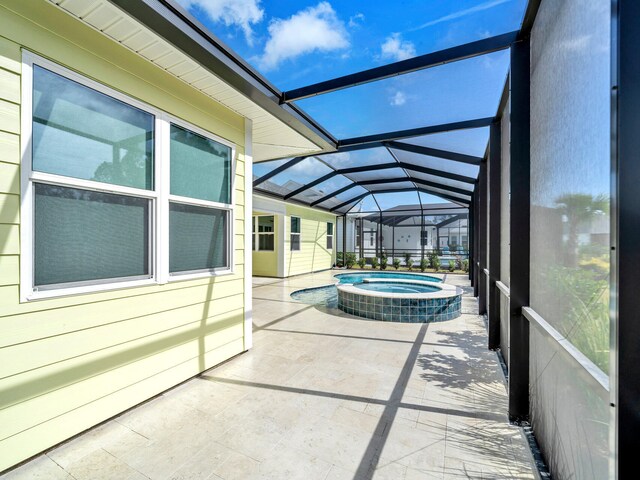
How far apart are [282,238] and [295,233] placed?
1.00m

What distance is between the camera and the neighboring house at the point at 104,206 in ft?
6.22

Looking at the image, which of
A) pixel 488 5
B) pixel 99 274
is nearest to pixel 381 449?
pixel 99 274

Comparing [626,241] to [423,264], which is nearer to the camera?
[626,241]

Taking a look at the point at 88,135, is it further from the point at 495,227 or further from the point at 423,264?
the point at 423,264

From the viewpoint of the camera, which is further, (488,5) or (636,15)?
(488,5)

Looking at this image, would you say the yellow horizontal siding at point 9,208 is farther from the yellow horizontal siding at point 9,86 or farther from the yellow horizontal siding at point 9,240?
the yellow horizontal siding at point 9,86

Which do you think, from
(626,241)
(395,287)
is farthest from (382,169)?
(626,241)

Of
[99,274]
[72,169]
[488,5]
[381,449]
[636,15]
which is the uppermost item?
[488,5]

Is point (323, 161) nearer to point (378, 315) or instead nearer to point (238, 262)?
point (378, 315)

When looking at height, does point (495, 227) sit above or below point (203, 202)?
below

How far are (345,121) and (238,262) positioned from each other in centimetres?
294

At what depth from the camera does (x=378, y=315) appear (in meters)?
5.73

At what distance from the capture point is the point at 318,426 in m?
2.33

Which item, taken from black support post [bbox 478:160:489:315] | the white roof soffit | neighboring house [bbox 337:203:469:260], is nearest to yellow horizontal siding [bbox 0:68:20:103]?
the white roof soffit
